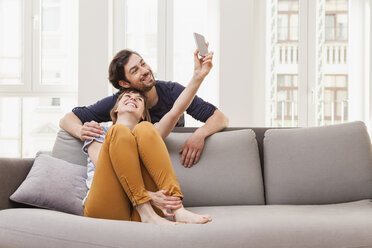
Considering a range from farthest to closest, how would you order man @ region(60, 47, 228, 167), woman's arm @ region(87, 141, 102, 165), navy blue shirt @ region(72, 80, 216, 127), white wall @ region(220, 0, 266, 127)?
white wall @ region(220, 0, 266, 127), navy blue shirt @ region(72, 80, 216, 127), man @ region(60, 47, 228, 167), woman's arm @ region(87, 141, 102, 165)

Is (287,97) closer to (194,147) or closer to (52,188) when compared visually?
(194,147)

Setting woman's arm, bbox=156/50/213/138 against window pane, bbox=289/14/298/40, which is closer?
woman's arm, bbox=156/50/213/138

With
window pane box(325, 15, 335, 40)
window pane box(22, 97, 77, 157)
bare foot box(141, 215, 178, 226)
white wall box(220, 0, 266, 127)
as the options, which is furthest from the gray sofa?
window pane box(22, 97, 77, 157)

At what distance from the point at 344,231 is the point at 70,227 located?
3.13 feet

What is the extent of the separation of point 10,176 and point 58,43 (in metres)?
2.91

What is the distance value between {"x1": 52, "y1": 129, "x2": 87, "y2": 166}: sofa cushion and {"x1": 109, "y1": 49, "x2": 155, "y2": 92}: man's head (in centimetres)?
37

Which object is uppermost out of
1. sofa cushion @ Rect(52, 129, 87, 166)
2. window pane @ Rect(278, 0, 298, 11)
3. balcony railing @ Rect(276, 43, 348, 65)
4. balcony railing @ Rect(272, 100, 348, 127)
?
window pane @ Rect(278, 0, 298, 11)

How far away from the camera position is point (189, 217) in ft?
5.72

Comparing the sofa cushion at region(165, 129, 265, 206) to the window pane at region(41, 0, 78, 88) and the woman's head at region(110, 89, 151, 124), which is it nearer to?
the woman's head at region(110, 89, 151, 124)

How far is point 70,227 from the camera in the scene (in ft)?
5.33

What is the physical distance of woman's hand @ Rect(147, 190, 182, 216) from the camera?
178cm

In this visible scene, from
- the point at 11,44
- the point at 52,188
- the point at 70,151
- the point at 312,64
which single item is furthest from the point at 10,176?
the point at 312,64

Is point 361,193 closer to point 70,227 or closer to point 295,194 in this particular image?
point 295,194

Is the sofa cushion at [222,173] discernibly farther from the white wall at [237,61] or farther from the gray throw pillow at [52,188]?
the white wall at [237,61]
